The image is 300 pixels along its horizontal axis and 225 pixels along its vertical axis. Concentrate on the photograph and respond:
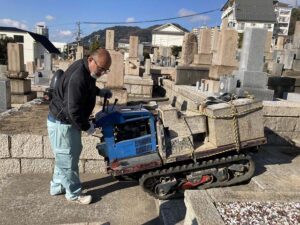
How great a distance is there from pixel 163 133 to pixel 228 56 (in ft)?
18.4

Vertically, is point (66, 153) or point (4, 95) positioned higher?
point (4, 95)

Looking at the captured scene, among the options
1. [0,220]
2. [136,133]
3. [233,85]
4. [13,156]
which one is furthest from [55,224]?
[233,85]

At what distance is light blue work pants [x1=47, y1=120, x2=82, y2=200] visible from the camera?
3.71 meters

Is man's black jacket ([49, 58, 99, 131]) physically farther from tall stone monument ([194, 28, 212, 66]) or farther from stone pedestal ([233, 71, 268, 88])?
tall stone monument ([194, 28, 212, 66])

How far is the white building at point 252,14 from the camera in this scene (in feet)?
183

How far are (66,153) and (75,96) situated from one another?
0.81 meters

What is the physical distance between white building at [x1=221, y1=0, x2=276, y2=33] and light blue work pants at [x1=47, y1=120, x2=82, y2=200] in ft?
175

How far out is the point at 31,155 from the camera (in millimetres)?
4852

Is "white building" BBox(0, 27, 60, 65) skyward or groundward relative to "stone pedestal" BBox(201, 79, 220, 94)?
skyward

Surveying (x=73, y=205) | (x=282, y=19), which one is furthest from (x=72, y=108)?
(x=282, y=19)

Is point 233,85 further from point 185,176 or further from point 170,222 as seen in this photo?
point 170,222

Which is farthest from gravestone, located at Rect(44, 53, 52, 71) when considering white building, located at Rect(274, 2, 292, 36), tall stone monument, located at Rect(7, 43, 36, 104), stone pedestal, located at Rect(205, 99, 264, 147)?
white building, located at Rect(274, 2, 292, 36)

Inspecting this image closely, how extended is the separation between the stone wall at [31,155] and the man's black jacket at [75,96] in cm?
124

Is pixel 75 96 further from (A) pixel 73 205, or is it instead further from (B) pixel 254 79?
(B) pixel 254 79
